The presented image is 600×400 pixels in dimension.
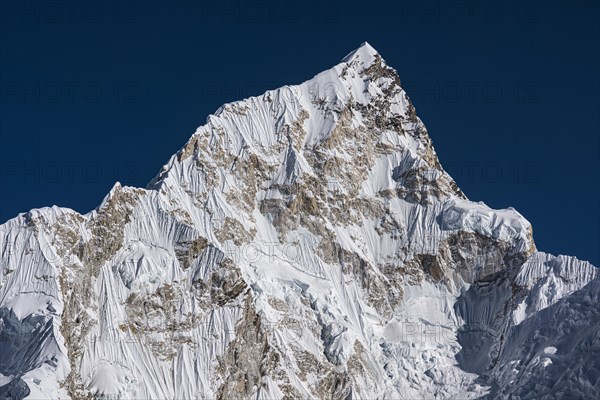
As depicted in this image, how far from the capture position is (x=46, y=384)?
199 meters

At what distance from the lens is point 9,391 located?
199125 millimetres

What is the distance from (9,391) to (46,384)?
4718mm
